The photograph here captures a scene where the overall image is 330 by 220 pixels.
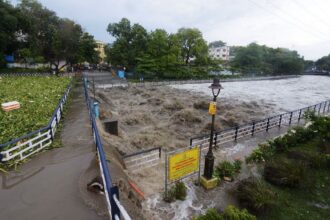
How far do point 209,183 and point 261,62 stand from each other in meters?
80.4

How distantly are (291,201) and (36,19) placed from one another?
172 ft

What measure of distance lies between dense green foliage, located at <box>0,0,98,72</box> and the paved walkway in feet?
124

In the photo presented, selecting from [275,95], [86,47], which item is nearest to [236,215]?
[275,95]

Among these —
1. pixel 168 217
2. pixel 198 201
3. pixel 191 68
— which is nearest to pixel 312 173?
pixel 198 201

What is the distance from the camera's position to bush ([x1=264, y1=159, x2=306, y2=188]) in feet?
22.8

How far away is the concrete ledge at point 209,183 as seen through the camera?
6.75m

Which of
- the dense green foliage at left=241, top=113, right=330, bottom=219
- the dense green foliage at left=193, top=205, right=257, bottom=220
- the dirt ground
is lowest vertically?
the dirt ground

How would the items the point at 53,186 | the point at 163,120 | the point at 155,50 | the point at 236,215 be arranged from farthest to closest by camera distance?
1. the point at 155,50
2. the point at 163,120
3. the point at 53,186
4. the point at 236,215

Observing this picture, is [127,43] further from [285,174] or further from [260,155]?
[285,174]

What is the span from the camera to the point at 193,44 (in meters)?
54.4

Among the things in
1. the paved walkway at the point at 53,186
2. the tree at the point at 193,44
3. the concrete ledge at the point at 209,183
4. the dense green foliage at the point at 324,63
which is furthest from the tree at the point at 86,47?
the dense green foliage at the point at 324,63

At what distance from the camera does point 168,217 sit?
5.49 m

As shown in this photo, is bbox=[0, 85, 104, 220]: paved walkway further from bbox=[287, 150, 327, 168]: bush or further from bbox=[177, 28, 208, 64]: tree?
bbox=[177, 28, 208, 64]: tree

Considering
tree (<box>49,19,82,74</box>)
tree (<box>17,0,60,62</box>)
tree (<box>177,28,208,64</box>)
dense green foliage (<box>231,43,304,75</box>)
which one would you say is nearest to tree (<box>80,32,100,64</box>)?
tree (<box>49,19,82,74</box>)
